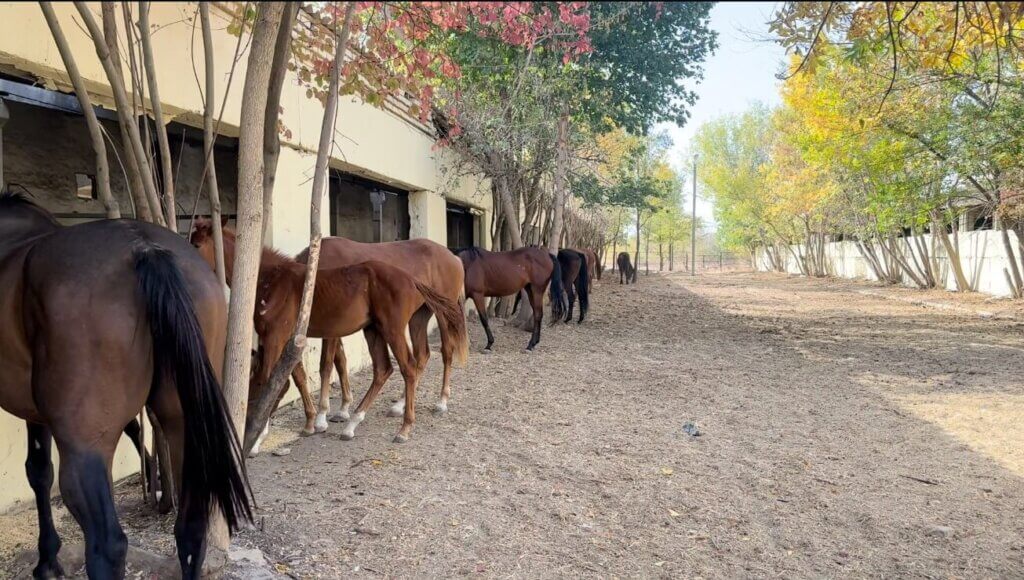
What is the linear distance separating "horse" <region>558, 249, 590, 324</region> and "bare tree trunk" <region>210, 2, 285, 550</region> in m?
9.72

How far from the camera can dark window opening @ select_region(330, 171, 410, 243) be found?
914cm

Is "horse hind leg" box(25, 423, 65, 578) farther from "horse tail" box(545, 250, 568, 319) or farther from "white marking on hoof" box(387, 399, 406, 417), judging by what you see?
"horse tail" box(545, 250, 568, 319)

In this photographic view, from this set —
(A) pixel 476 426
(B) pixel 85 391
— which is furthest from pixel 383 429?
(B) pixel 85 391

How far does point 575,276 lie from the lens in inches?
487

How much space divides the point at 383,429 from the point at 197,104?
2.72m

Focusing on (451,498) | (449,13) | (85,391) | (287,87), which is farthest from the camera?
(287,87)

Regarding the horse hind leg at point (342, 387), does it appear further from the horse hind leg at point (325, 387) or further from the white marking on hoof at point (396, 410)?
the white marking on hoof at point (396, 410)

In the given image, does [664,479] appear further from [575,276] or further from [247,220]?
[575,276]

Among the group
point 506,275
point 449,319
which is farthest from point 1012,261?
point 449,319

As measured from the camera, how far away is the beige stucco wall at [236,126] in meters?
3.10

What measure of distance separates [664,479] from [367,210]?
7.84m

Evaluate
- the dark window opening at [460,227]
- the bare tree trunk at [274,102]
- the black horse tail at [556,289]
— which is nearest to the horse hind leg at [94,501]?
the bare tree trunk at [274,102]

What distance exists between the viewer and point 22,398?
2082 mm

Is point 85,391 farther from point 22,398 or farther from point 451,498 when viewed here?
point 451,498
